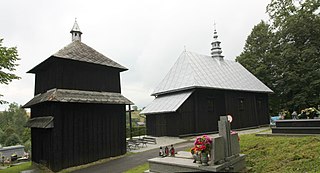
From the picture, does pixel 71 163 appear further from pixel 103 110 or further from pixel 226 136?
pixel 226 136

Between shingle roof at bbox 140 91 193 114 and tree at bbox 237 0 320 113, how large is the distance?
47.6 feet

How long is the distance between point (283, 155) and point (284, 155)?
0.11 feet

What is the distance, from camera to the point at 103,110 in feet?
45.0

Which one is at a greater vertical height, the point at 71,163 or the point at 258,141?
the point at 258,141

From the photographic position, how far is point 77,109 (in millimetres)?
12555

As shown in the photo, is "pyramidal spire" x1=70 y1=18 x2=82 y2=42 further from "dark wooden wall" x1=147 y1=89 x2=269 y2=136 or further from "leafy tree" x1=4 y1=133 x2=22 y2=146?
"leafy tree" x1=4 y1=133 x2=22 y2=146

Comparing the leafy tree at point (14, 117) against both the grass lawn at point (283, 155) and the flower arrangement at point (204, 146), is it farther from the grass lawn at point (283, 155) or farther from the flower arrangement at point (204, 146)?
the flower arrangement at point (204, 146)

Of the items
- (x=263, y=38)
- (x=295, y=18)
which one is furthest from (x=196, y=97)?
(x=263, y=38)

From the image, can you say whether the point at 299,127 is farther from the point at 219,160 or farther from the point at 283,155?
the point at 219,160

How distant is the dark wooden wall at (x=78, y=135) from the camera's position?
11.7 meters

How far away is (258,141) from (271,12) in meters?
24.1

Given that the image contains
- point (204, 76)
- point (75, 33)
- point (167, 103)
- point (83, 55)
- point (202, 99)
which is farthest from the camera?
point (204, 76)

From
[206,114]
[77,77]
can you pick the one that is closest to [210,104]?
[206,114]

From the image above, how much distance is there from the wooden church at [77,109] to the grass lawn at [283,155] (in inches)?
156
